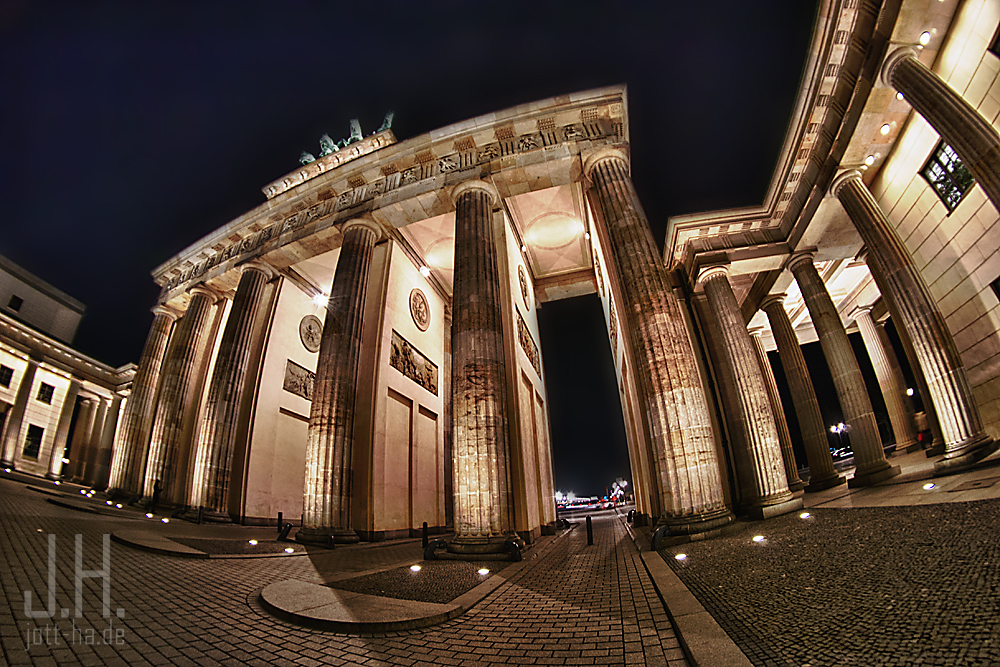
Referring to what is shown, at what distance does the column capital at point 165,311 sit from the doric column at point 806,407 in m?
27.1

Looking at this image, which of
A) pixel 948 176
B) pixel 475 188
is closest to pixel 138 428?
pixel 475 188

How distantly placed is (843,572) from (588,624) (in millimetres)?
2384

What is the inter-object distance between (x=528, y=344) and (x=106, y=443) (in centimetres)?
3133

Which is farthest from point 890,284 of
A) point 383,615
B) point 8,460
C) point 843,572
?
point 8,460

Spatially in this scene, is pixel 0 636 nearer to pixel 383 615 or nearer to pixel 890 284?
pixel 383 615

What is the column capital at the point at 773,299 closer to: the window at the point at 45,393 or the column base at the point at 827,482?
Answer: the column base at the point at 827,482

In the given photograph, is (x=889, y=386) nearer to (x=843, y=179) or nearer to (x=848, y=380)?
(x=848, y=380)

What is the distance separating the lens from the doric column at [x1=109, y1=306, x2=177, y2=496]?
46.0ft

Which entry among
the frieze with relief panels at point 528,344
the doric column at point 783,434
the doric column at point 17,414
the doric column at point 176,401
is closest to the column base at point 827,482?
the doric column at point 783,434

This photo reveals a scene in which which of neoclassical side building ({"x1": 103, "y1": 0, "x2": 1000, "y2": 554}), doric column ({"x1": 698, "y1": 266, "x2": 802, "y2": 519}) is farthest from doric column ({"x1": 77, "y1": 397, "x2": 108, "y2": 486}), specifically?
doric column ({"x1": 698, "y1": 266, "x2": 802, "y2": 519})

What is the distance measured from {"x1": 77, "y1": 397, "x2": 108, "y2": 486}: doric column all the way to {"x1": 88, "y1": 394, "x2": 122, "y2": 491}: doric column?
0.35 meters

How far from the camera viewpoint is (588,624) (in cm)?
317

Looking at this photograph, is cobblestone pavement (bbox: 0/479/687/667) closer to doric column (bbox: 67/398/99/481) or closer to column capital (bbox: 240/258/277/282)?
column capital (bbox: 240/258/277/282)

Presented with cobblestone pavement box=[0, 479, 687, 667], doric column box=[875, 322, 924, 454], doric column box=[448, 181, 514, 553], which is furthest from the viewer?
doric column box=[875, 322, 924, 454]
